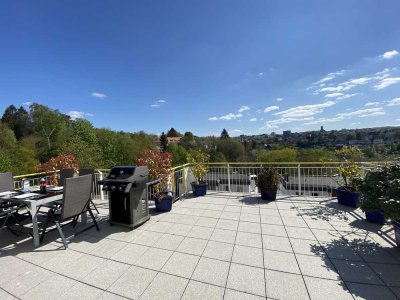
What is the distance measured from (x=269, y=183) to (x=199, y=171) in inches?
79.3

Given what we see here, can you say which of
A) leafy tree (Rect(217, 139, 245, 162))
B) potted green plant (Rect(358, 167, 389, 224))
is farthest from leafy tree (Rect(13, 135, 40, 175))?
leafy tree (Rect(217, 139, 245, 162))

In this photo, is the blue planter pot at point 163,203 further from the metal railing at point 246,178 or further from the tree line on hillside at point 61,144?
the tree line on hillside at point 61,144

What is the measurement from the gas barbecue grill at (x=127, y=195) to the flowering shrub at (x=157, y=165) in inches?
30.8

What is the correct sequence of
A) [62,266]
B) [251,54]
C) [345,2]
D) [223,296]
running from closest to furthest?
[223,296]
[62,266]
[345,2]
[251,54]

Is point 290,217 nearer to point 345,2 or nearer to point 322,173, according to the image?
point 322,173

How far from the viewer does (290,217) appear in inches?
152

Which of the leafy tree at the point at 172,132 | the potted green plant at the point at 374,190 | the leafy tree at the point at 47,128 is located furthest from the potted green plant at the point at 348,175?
the leafy tree at the point at 172,132

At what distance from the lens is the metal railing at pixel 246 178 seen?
5.27 m

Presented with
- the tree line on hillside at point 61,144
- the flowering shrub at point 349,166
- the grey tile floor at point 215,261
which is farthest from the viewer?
the tree line on hillside at point 61,144

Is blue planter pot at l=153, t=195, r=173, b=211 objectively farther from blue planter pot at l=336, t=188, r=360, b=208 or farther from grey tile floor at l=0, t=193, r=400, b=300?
blue planter pot at l=336, t=188, r=360, b=208

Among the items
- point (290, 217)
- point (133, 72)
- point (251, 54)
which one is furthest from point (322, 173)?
point (133, 72)

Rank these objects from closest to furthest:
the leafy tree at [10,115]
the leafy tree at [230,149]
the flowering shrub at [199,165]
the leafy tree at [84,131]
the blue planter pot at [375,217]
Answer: the blue planter pot at [375,217] < the flowering shrub at [199,165] < the leafy tree at [84,131] < the leafy tree at [10,115] < the leafy tree at [230,149]

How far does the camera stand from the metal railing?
17.3 ft

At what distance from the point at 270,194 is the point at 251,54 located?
15.5 ft
